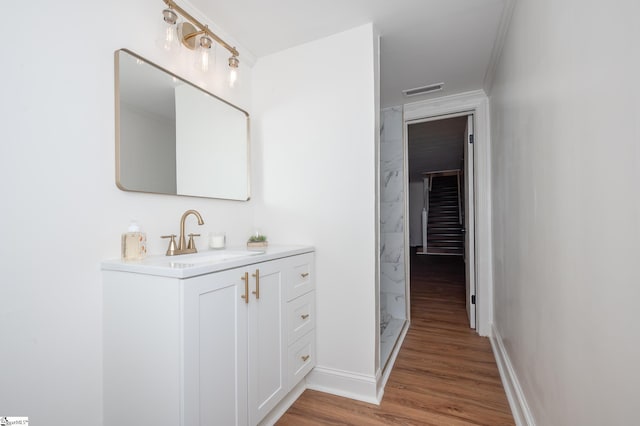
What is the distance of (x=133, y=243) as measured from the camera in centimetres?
125

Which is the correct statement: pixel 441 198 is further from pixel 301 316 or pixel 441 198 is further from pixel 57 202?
pixel 57 202

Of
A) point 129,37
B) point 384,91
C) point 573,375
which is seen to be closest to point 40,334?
point 129,37

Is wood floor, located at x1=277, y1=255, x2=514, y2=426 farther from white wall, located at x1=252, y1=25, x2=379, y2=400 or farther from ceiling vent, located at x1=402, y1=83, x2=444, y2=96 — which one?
ceiling vent, located at x1=402, y1=83, x2=444, y2=96

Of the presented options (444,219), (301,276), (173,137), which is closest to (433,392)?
(301,276)

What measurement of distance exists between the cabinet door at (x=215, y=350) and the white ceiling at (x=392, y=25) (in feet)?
4.95

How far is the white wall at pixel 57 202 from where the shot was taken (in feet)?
3.15

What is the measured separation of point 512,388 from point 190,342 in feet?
6.05

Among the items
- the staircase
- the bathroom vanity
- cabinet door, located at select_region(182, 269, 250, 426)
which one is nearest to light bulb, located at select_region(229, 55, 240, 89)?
the bathroom vanity

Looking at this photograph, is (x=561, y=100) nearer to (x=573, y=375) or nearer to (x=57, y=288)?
(x=573, y=375)

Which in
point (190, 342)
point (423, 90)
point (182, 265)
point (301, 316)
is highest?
point (423, 90)

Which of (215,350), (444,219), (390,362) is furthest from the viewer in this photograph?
(444,219)

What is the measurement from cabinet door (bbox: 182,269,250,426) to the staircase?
837cm

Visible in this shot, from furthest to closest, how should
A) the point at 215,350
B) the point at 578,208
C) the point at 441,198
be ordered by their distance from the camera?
the point at 441,198 → the point at 215,350 → the point at 578,208

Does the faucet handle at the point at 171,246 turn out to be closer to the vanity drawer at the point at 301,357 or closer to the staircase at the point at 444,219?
the vanity drawer at the point at 301,357
